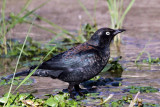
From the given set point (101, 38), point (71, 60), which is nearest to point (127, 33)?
point (101, 38)

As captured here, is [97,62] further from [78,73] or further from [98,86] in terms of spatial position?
[98,86]

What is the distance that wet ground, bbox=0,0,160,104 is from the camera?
603 centimetres

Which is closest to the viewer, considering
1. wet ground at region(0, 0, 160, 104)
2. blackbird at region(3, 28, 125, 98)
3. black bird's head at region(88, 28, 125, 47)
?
blackbird at region(3, 28, 125, 98)

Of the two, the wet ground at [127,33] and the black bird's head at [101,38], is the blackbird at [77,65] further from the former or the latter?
the wet ground at [127,33]

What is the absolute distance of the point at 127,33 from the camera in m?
9.71

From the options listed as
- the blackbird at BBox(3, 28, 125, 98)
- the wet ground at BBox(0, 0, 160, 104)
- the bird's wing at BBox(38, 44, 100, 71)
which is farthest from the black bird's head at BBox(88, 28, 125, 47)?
the wet ground at BBox(0, 0, 160, 104)

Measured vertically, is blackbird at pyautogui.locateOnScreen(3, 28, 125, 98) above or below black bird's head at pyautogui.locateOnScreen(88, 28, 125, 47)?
below

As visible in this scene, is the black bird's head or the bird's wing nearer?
the bird's wing

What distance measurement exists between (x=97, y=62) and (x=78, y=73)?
329 millimetres

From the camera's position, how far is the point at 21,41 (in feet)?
30.1

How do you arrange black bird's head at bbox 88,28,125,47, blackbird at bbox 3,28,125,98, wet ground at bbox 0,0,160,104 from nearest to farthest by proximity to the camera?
blackbird at bbox 3,28,125,98, black bird's head at bbox 88,28,125,47, wet ground at bbox 0,0,160,104

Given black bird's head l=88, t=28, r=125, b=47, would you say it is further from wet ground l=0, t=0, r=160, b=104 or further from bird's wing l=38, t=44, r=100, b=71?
wet ground l=0, t=0, r=160, b=104

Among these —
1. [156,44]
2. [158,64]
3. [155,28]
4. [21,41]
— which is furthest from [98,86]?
[155,28]

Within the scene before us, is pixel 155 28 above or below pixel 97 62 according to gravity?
above
